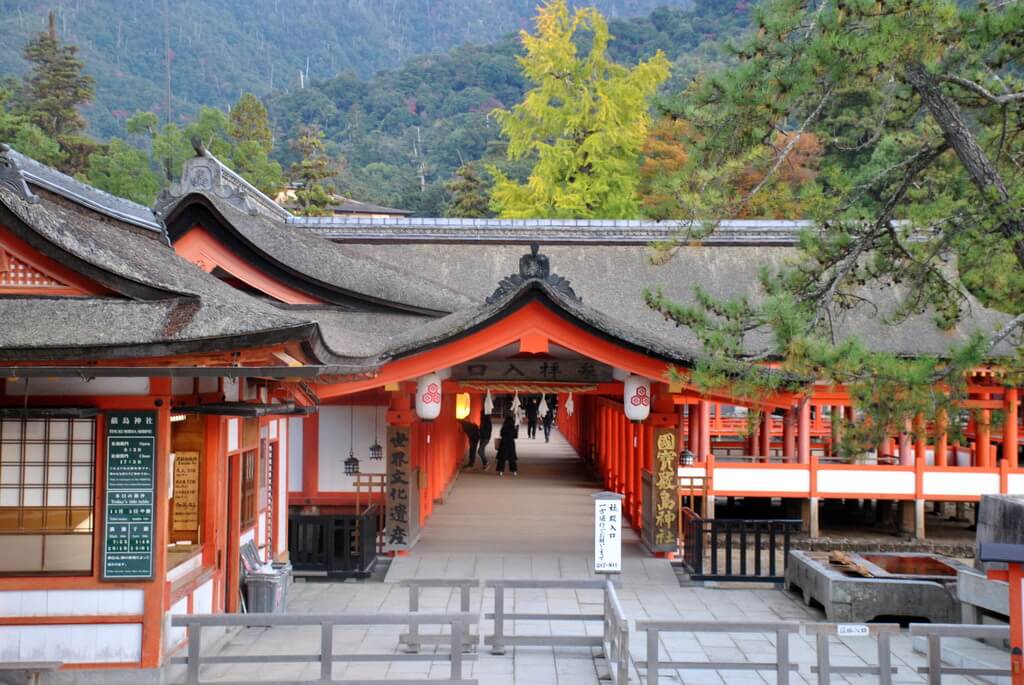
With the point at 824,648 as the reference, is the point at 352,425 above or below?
above

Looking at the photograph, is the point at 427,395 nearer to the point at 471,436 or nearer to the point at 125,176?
the point at 471,436

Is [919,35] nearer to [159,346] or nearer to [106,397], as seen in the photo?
[159,346]

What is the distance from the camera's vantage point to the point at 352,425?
1681cm

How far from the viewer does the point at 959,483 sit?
20.4 metres

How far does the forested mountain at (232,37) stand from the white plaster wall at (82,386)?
275 ft

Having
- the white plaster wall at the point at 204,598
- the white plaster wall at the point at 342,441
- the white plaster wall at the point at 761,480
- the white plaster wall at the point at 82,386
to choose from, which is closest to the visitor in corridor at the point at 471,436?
the white plaster wall at the point at 761,480

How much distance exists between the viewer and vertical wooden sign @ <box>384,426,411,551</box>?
15.5 metres

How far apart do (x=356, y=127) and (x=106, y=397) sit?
8770 centimetres

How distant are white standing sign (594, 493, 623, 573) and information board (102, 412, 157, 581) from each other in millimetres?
4548

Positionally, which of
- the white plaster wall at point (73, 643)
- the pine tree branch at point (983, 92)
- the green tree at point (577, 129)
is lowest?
the white plaster wall at point (73, 643)

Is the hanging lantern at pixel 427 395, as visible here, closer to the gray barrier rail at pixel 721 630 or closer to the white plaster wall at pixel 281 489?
the white plaster wall at pixel 281 489

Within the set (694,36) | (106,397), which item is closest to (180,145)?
(106,397)

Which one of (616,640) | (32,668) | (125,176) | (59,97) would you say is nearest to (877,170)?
(616,640)

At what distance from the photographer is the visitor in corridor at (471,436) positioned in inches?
1235
